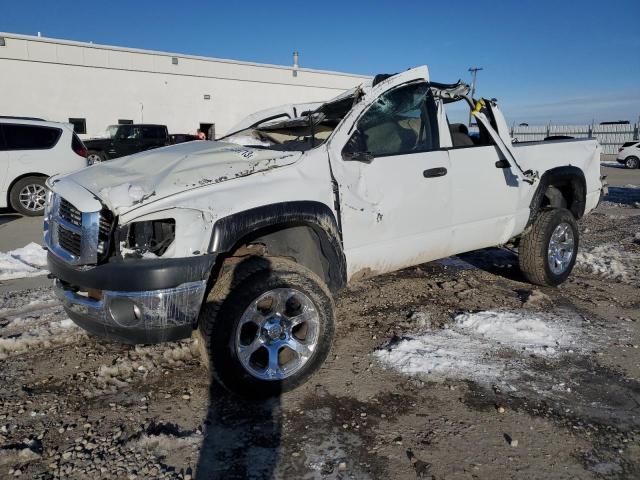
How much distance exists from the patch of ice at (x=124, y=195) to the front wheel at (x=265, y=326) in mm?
664

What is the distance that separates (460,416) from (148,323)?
1.86 meters

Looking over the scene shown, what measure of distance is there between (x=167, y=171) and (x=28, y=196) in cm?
813

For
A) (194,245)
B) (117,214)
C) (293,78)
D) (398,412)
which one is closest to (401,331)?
(398,412)

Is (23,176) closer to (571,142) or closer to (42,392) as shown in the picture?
(42,392)

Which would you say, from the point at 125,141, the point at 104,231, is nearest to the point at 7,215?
the point at 104,231

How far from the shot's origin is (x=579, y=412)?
2.91 m

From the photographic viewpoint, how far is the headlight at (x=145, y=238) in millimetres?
2742

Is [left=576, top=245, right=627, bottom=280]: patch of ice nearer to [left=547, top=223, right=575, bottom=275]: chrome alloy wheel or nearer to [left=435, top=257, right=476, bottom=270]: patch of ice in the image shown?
[left=547, top=223, right=575, bottom=275]: chrome alloy wheel

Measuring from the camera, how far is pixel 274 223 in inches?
119

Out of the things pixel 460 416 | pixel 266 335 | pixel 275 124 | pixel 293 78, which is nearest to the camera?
pixel 460 416

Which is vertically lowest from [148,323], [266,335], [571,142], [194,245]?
[266,335]

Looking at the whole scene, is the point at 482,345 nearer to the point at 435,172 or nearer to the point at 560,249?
the point at 435,172

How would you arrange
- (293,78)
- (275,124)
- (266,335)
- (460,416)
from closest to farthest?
(460,416) < (266,335) < (275,124) < (293,78)

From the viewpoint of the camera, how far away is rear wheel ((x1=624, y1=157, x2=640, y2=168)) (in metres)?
22.4
